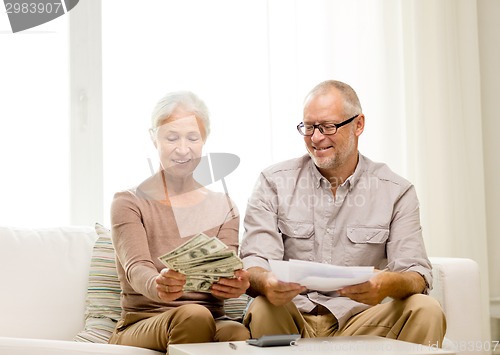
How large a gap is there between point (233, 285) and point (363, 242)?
1.92 feet

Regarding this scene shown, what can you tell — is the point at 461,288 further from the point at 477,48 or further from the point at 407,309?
the point at 477,48

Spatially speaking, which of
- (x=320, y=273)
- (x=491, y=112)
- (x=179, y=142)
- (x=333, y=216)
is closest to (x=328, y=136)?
(x=333, y=216)

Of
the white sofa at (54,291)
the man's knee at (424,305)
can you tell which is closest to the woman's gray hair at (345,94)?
the white sofa at (54,291)

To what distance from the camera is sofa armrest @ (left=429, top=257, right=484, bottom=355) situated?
8.47 ft

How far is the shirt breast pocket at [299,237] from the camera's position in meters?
2.58

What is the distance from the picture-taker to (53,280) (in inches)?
105

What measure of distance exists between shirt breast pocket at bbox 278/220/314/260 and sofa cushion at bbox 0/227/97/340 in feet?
2.52

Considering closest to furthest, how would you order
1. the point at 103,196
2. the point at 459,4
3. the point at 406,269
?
the point at 406,269 → the point at 103,196 → the point at 459,4

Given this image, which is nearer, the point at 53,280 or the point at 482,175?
the point at 53,280

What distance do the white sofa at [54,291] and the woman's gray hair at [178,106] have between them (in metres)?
0.66

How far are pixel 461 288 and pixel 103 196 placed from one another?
1.63 metres

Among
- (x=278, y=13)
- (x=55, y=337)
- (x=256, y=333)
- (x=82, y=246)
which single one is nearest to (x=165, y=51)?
(x=278, y=13)

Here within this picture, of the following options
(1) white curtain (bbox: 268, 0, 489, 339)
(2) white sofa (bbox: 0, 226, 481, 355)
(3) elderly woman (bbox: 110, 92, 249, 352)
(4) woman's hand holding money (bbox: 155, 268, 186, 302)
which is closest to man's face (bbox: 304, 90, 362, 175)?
(3) elderly woman (bbox: 110, 92, 249, 352)

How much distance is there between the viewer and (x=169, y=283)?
2.08 metres
